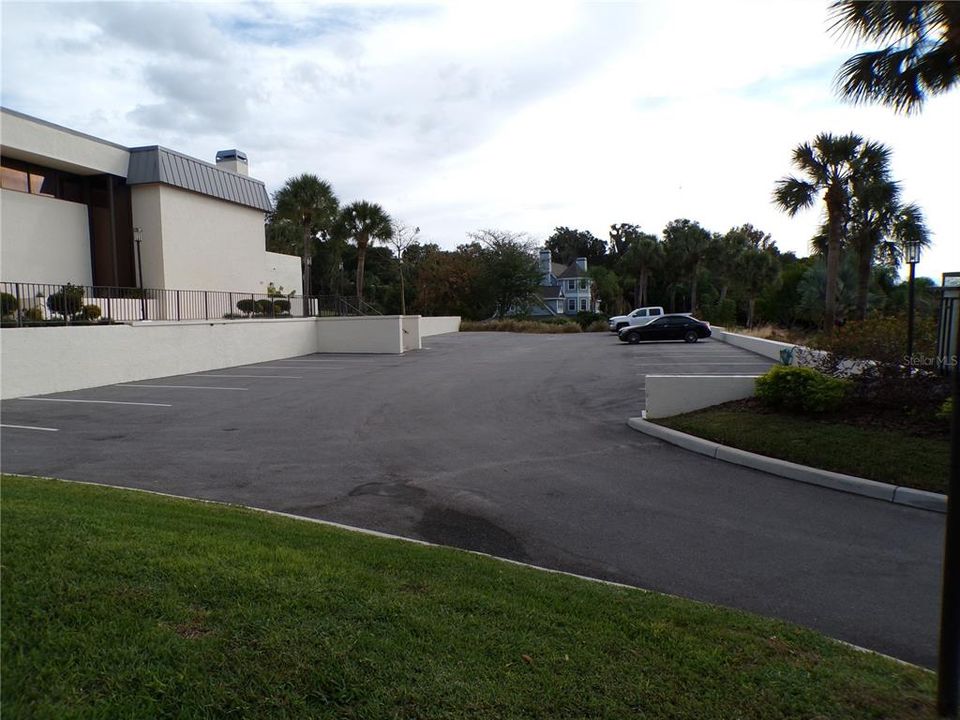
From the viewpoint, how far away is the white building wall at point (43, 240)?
21.0m

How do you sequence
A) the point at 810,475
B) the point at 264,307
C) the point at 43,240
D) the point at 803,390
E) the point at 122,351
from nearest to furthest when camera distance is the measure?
the point at 810,475 < the point at 803,390 < the point at 122,351 < the point at 43,240 < the point at 264,307

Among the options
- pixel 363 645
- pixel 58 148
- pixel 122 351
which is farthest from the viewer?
pixel 58 148

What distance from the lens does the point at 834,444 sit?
8.97 meters

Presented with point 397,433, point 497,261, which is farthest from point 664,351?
point 497,261

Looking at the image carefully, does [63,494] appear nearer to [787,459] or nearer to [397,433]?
[397,433]

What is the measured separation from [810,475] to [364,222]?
1529 inches

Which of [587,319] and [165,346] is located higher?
[587,319]

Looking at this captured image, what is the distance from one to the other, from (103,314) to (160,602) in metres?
19.7

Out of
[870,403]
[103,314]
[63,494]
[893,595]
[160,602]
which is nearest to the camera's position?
[160,602]

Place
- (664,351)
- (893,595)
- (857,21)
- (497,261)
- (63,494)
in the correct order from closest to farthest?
1. (893,595)
2. (63,494)
3. (857,21)
4. (664,351)
5. (497,261)

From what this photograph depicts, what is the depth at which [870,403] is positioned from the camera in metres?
10.2

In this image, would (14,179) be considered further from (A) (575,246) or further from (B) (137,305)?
(A) (575,246)

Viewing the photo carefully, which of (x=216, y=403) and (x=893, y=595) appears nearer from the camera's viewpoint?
(x=893, y=595)

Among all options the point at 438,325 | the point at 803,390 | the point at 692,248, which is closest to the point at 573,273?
the point at 692,248
